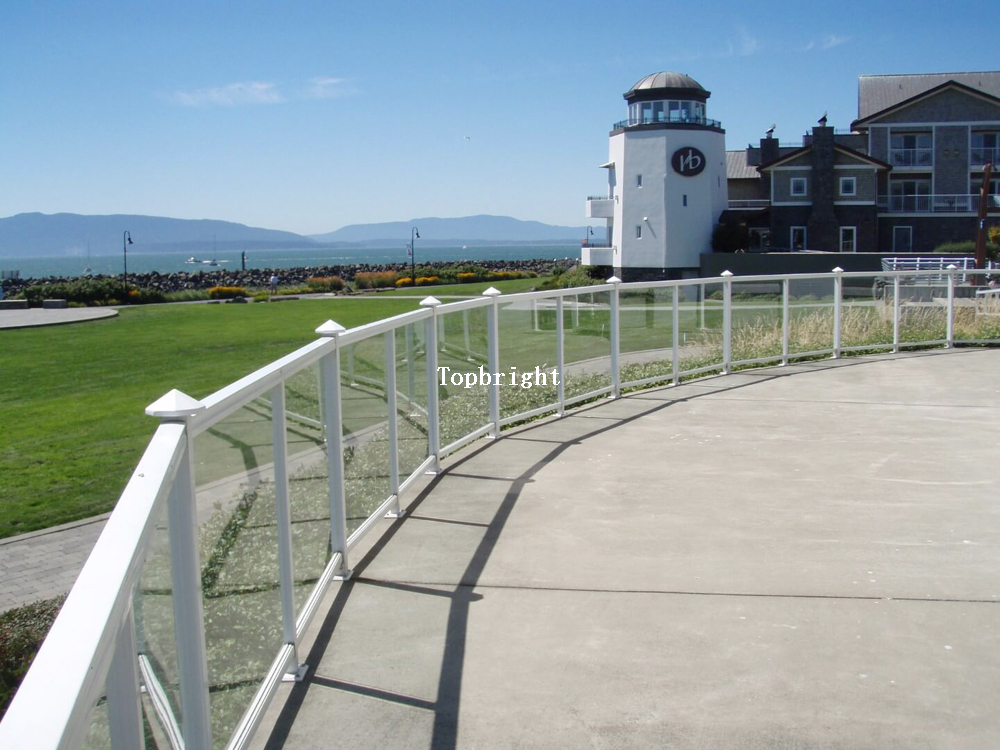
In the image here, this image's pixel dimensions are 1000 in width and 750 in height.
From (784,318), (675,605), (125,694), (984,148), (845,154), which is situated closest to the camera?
(125,694)

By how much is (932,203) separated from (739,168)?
43.2 feet

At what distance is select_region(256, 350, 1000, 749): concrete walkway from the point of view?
3822 mm

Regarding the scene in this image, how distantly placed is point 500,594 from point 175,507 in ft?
8.90

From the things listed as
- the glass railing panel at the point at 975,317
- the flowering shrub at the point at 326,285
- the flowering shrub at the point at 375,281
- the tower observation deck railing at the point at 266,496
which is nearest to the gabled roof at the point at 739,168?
the flowering shrub at the point at 375,281

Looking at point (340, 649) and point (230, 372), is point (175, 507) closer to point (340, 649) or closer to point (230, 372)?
point (340, 649)

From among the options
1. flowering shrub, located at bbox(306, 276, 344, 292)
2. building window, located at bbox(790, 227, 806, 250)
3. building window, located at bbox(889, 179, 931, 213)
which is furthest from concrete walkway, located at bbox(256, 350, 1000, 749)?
building window, located at bbox(889, 179, 931, 213)

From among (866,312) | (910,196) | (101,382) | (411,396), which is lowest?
(101,382)

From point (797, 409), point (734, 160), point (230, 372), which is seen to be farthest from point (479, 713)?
point (734, 160)

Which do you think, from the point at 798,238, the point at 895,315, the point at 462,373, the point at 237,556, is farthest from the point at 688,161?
the point at 237,556

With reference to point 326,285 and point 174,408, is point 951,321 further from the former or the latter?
point 326,285

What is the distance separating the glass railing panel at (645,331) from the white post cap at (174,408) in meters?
8.89

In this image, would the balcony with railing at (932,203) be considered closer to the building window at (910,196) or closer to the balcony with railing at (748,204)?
the building window at (910,196)

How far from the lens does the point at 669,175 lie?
56188mm

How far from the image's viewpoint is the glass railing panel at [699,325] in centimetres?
1254
